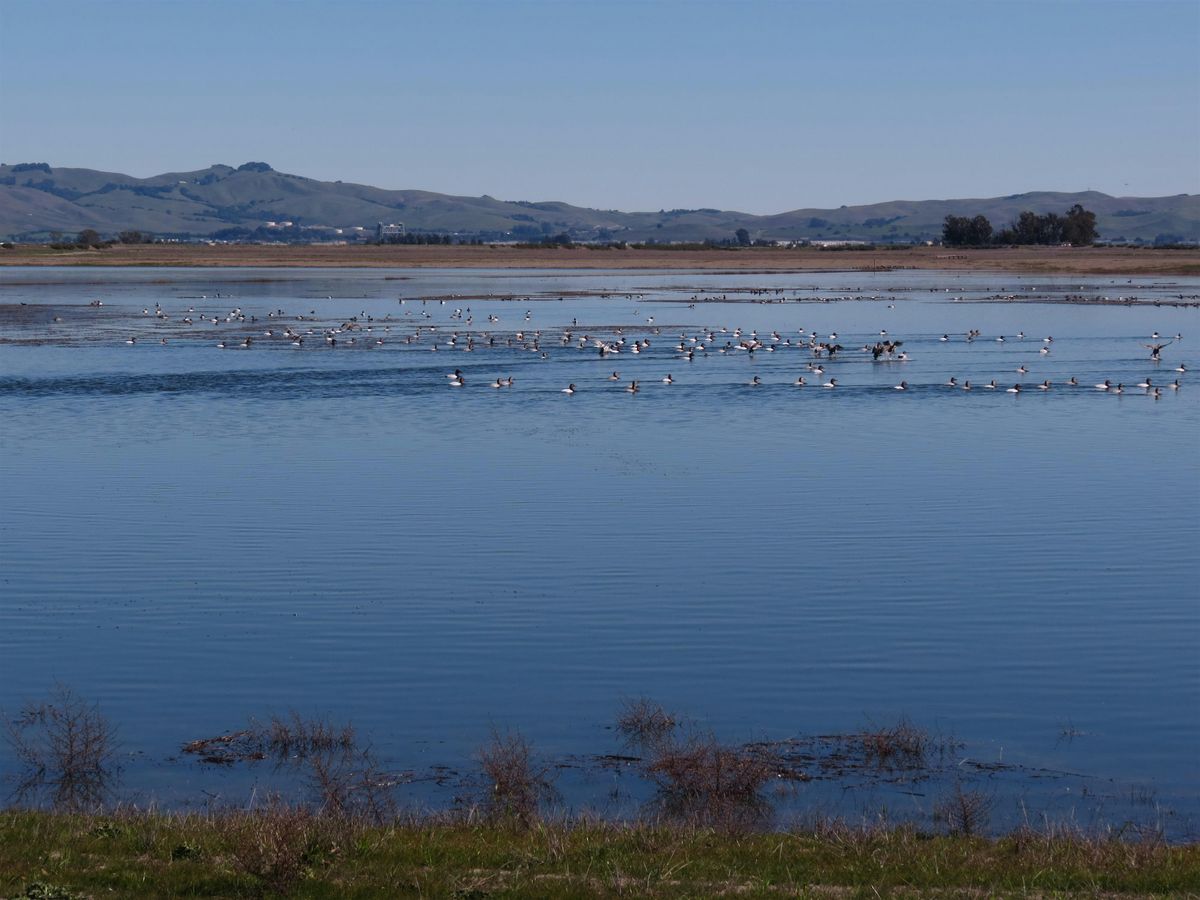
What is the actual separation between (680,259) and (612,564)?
135400 mm

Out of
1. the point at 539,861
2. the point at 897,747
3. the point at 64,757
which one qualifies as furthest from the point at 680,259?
the point at 539,861

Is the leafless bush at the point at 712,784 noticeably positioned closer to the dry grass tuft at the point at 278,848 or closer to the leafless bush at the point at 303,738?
the leafless bush at the point at 303,738

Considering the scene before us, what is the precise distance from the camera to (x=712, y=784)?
12422 millimetres

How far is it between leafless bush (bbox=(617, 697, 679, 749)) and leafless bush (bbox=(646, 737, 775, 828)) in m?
0.76

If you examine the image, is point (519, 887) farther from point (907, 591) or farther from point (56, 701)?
point (907, 591)

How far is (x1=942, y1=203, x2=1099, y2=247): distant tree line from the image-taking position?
171625 millimetres

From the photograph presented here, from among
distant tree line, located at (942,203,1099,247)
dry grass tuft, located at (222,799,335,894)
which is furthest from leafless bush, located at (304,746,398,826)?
distant tree line, located at (942,203,1099,247)

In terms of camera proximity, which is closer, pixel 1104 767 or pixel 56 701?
pixel 1104 767

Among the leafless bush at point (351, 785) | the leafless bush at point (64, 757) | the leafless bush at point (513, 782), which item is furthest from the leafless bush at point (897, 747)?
the leafless bush at point (64, 757)

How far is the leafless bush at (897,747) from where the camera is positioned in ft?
43.5

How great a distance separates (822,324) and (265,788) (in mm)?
60510

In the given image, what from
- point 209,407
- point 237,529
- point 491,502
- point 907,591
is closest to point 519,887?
point 907,591

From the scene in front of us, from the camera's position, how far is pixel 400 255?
172 metres

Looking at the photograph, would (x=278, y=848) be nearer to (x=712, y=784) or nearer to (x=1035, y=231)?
(x=712, y=784)
